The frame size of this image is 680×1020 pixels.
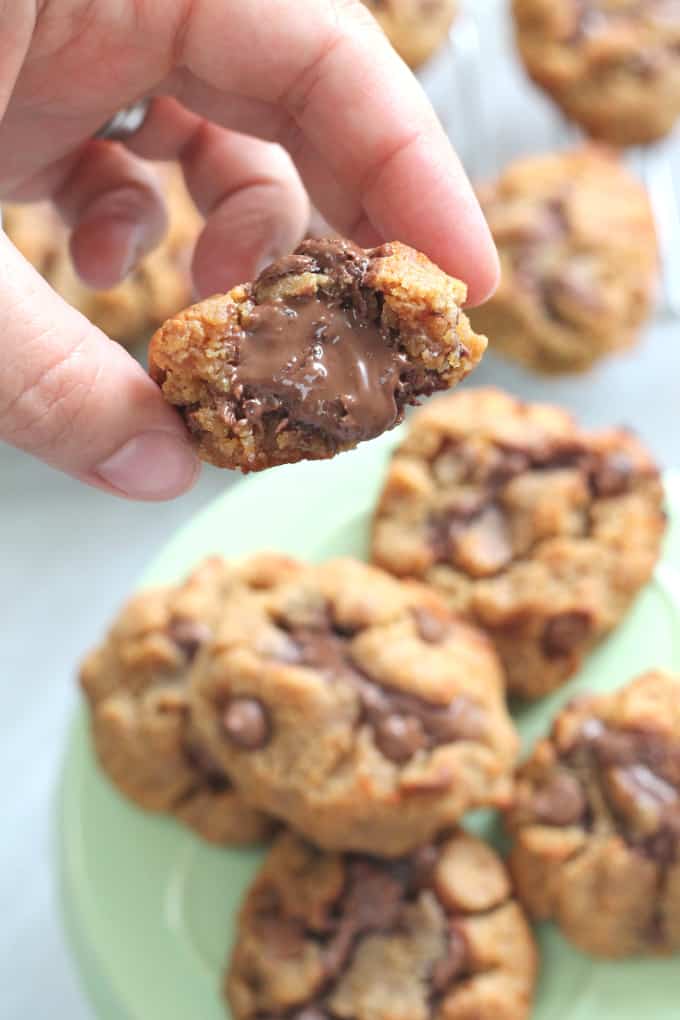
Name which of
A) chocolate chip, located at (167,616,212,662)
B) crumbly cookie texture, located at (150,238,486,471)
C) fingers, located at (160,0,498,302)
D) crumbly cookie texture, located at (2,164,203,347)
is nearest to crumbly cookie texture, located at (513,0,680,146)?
crumbly cookie texture, located at (2,164,203,347)

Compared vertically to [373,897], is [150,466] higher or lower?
higher

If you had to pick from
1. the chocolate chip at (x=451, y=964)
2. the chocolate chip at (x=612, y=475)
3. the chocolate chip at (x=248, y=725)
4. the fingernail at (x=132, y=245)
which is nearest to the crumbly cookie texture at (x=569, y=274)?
the chocolate chip at (x=612, y=475)

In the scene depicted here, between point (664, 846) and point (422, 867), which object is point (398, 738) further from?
point (664, 846)

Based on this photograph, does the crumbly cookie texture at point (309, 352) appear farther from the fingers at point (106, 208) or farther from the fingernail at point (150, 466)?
the fingers at point (106, 208)

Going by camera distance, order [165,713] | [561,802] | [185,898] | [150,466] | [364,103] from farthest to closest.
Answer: [185,898]
[165,713]
[561,802]
[364,103]
[150,466]

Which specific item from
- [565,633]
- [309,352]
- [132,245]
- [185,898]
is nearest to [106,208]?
[132,245]

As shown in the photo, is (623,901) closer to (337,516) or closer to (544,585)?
(544,585)

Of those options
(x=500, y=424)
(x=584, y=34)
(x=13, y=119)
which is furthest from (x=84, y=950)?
(x=584, y=34)
